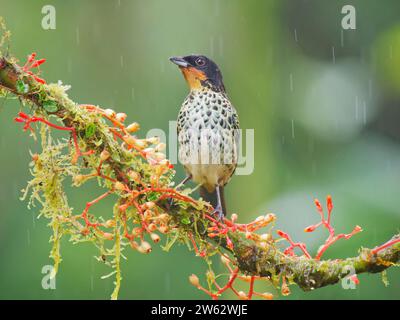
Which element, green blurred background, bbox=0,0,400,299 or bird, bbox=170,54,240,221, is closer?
bird, bbox=170,54,240,221

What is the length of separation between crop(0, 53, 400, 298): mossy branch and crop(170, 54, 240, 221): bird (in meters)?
1.07

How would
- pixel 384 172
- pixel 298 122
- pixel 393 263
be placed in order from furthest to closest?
pixel 298 122
pixel 384 172
pixel 393 263

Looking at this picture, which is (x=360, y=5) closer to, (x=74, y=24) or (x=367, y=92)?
(x=367, y=92)

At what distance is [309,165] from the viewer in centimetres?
475

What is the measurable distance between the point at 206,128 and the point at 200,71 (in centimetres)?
31

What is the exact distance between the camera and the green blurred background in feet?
13.9

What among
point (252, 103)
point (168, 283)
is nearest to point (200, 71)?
point (252, 103)

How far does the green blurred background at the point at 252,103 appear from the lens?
4.23 m

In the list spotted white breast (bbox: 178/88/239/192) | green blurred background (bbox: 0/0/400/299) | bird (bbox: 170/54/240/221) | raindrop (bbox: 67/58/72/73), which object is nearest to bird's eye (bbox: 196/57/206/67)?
bird (bbox: 170/54/240/221)

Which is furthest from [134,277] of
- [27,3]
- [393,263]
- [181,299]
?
[393,263]

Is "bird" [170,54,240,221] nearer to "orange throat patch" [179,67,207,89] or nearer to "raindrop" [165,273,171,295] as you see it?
"orange throat patch" [179,67,207,89]

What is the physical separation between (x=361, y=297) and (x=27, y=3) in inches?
126

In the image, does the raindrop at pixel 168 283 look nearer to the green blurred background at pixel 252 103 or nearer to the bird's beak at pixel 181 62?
the green blurred background at pixel 252 103

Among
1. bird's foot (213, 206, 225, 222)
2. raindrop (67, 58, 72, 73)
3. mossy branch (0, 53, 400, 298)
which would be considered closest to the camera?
mossy branch (0, 53, 400, 298)
